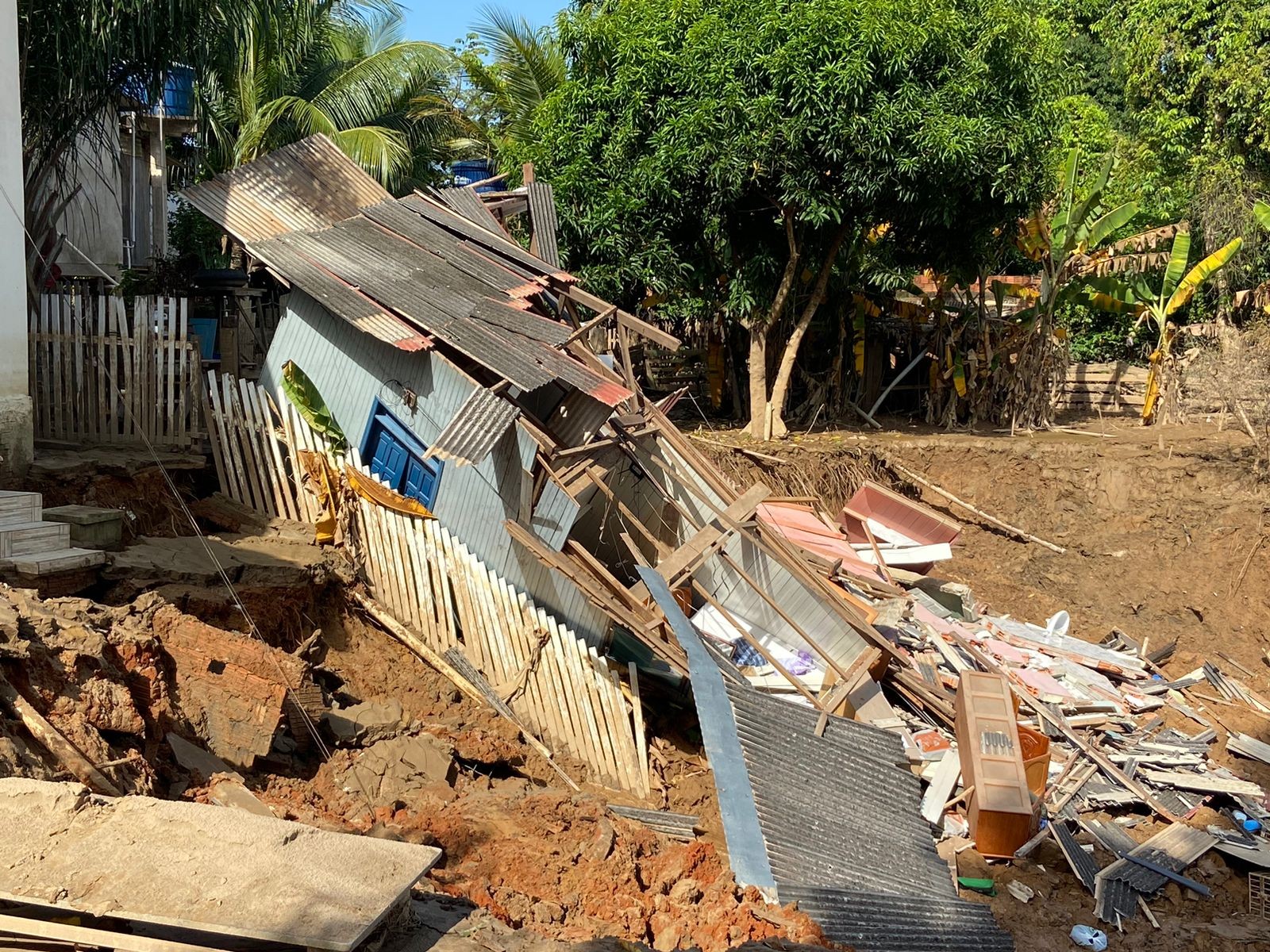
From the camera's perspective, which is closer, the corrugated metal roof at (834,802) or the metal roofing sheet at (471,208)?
the corrugated metal roof at (834,802)

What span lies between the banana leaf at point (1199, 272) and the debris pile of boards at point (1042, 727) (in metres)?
7.92

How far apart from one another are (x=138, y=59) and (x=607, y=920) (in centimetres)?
958

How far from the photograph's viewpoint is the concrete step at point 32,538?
7.58 meters

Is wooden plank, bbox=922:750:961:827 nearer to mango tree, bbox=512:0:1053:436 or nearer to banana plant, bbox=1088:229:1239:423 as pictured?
mango tree, bbox=512:0:1053:436

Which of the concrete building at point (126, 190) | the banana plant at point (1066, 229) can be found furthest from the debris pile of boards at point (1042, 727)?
the concrete building at point (126, 190)

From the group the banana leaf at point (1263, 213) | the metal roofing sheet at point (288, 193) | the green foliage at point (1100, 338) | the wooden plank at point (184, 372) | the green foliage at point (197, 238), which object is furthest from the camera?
the green foliage at point (1100, 338)

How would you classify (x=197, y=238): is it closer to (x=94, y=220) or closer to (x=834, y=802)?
(x=94, y=220)

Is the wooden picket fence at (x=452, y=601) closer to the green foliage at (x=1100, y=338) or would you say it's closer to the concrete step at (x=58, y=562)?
the concrete step at (x=58, y=562)

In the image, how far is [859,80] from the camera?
13438 millimetres

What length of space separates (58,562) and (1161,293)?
1835cm

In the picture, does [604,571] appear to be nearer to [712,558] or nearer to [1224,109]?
[712,558]

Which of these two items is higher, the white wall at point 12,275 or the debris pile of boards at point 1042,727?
the white wall at point 12,275

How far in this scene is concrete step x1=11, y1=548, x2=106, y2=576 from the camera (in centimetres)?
748

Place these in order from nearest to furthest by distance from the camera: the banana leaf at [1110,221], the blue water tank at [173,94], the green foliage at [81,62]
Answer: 1. the green foliage at [81,62]
2. the blue water tank at [173,94]
3. the banana leaf at [1110,221]
